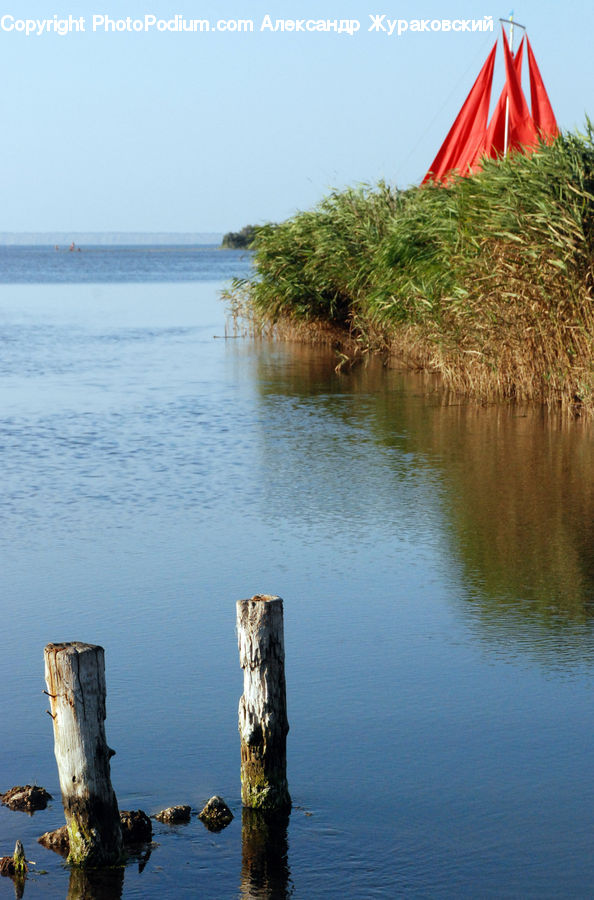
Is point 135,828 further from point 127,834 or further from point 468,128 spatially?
point 468,128

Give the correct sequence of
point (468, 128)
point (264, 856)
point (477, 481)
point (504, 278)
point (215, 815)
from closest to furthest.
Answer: point (264, 856) → point (215, 815) → point (477, 481) → point (504, 278) → point (468, 128)

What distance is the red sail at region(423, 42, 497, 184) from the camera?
90.7ft

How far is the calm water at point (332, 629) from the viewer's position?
5250 millimetres

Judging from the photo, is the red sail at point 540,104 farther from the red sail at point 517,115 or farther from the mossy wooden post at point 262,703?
the mossy wooden post at point 262,703

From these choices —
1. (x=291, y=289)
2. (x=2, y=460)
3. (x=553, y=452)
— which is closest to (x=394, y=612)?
(x=553, y=452)

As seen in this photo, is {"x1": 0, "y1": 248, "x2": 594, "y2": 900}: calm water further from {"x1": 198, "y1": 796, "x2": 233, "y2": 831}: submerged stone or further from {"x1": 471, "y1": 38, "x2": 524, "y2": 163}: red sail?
{"x1": 471, "y1": 38, "x2": 524, "y2": 163}: red sail

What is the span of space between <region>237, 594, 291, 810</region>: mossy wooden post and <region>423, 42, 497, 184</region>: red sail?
2337 centimetres

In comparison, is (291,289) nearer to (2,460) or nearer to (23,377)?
(23,377)

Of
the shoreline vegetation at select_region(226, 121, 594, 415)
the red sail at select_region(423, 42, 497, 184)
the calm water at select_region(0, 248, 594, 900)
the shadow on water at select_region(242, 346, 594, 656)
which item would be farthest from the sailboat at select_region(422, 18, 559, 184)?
the calm water at select_region(0, 248, 594, 900)

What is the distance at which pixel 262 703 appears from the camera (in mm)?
5359

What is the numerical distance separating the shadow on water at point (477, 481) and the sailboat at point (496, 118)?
712 cm

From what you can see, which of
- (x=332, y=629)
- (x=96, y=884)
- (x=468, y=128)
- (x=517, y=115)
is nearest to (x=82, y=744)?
(x=96, y=884)

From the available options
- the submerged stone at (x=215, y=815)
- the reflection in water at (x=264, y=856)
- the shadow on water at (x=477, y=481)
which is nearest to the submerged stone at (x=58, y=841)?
the submerged stone at (x=215, y=815)

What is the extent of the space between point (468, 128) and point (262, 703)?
24.5 metres
